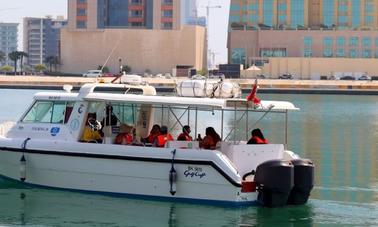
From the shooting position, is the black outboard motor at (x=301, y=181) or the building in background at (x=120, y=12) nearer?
the black outboard motor at (x=301, y=181)

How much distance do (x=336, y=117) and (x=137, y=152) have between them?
4507 cm

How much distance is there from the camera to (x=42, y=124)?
2220 cm

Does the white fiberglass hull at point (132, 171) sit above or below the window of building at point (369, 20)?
Answer: below

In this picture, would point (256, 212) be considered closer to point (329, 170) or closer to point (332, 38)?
point (329, 170)

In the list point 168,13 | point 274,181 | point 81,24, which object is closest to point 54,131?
point 274,181

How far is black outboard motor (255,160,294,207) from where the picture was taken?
19984mm

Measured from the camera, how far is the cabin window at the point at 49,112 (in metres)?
22.1

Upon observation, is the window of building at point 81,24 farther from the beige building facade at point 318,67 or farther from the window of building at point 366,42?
the window of building at point 366,42

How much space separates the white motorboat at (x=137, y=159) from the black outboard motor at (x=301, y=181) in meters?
0.02

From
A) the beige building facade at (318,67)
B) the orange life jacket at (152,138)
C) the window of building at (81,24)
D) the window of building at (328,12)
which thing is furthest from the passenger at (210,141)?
the window of building at (81,24)

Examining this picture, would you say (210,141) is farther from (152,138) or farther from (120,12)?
(120,12)

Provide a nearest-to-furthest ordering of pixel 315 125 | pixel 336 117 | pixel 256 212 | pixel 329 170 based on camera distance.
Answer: pixel 256 212 < pixel 329 170 < pixel 315 125 < pixel 336 117

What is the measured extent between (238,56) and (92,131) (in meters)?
114

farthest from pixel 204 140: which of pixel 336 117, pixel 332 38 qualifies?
pixel 332 38
